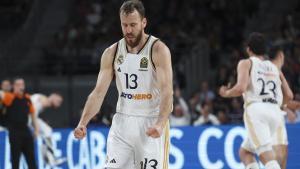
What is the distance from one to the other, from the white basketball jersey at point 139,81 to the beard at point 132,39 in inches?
3.6

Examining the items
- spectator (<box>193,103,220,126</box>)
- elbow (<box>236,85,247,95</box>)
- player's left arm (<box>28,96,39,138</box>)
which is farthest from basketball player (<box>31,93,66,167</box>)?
elbow (<box>236,85,247,95</box>)

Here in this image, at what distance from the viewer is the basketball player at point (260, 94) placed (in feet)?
34.0

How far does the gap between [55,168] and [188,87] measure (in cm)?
652

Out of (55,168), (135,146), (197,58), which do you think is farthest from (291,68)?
(135,146)

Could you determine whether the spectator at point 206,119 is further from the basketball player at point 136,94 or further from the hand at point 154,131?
the hand at point 154,131

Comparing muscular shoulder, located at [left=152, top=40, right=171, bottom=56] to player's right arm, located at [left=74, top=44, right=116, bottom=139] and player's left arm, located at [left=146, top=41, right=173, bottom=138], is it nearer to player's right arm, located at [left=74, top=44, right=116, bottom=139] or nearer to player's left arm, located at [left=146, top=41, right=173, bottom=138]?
player's left arm, located at [left=146, top=41, right=173, bottom=138]

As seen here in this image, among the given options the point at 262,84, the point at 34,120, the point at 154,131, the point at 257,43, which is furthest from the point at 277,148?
the point at 34,120

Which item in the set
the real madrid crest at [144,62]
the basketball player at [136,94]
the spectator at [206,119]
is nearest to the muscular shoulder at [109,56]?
the basketball player at [136,94]

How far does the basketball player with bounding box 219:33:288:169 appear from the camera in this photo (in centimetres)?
1038

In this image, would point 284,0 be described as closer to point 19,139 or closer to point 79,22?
point 79,22

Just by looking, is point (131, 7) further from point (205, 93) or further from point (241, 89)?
point (205, 93)

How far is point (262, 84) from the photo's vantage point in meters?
10.6

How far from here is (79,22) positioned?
2392cm

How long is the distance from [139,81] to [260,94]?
2.99 meters
